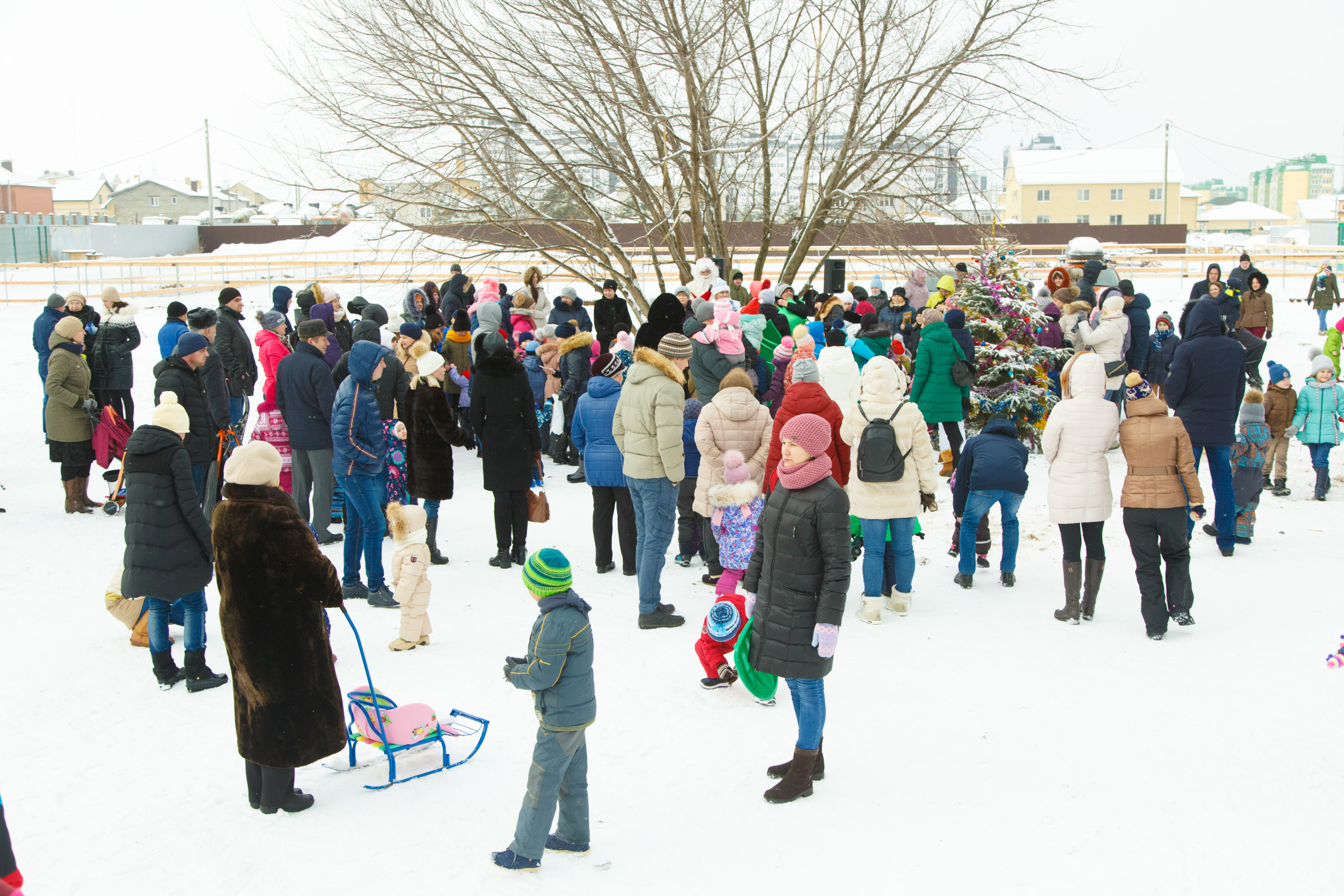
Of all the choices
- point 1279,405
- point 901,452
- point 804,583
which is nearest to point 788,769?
point 804,583

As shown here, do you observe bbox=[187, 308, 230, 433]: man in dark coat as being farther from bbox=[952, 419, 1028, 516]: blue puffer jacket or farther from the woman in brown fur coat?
bbox=[952, 419, 1028, 516]: blue puffer jacket

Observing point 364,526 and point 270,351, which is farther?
point 270,351

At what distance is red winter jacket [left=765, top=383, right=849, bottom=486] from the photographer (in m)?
6.44

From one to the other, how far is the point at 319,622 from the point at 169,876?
3.64ft

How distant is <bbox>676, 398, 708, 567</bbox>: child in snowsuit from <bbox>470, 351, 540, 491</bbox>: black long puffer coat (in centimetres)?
117

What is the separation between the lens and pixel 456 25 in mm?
12227

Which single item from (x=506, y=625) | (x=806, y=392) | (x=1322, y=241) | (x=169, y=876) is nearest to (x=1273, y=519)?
(x=806, y=392)

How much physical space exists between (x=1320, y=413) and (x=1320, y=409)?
0.12 feet

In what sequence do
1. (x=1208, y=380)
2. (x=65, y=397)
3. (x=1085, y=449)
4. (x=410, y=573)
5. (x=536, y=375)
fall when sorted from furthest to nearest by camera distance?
(x=536, y=375) → (x=65, y=397) → (x=1208, y=380) → (x=1085, y=449) → (x=410, y=573)

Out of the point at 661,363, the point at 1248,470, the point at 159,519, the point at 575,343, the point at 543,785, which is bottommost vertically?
the point at 543,785

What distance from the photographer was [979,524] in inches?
292

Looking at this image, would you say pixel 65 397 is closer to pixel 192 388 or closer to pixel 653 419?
pixel 192 388

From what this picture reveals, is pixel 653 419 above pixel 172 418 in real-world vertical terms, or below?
below

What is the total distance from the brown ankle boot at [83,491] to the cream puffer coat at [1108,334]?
10251 millimetres
